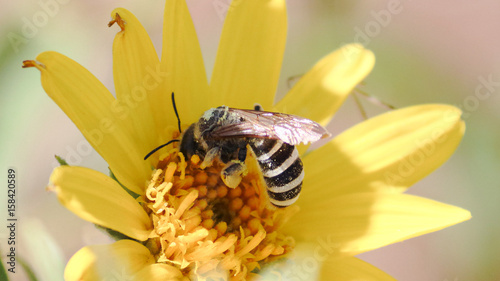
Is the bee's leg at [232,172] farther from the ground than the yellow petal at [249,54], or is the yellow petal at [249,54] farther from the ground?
the yellow petal at [249,54]

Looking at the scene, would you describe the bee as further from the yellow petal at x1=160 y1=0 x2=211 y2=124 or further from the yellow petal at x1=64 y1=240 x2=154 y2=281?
the yellow petal at x1=64 y1=240 x2=154 y2=281

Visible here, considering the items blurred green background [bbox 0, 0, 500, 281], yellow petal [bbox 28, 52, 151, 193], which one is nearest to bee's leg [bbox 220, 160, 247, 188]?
yellow petal [bbox 28, 52, 151, 193]

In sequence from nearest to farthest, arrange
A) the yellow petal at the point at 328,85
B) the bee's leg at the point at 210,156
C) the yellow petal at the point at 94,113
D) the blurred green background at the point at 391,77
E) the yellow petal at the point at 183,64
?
the yellow petal at the point at 94,113, the bee's leg at the point at 210,156, the yellow petal at the point at 183,64, the yellow petal at the point at 328,85, the blurred green background at the point at 391,77

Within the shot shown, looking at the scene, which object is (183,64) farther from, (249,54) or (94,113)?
(94,113)

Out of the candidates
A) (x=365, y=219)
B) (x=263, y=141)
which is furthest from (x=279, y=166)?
(x=365, y=219)

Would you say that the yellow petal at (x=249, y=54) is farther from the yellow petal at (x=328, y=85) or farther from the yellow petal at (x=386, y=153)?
the yellow petal at (x=386, y=153)

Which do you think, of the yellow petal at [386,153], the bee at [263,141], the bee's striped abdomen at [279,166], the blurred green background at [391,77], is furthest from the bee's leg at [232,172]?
the blurred green background at [391,77]

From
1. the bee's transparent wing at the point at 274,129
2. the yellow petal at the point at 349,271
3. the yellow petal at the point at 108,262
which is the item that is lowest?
the yellow petal at the point at 349,271
